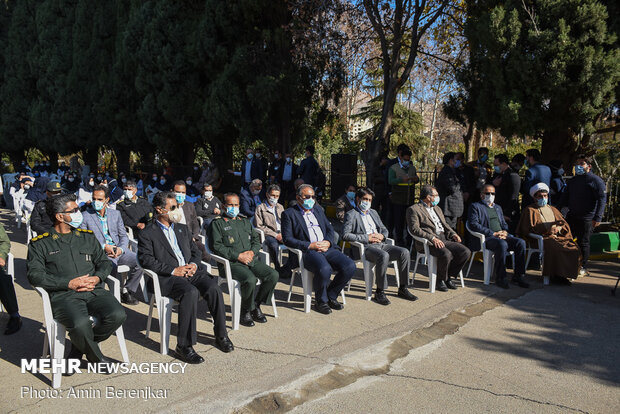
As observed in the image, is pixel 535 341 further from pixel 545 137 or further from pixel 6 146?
pixel 6 146

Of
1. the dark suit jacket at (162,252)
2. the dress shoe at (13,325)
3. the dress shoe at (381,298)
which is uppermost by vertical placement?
the dark suit jacket at (162,252)

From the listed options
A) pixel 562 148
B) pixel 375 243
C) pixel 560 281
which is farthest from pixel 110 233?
pixel 562 148

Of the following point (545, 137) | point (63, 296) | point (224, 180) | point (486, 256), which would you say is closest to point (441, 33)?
point (545, 137)

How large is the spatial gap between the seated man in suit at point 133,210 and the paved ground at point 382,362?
2.01 meters

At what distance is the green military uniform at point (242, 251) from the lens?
5518mm

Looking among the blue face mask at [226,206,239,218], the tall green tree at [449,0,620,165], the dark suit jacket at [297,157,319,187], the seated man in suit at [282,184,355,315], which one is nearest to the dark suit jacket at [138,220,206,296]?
the blue face mask at [226,206,239,218]

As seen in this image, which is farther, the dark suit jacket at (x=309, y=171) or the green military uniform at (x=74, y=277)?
the dark suit jacket at (x=309, y=171)

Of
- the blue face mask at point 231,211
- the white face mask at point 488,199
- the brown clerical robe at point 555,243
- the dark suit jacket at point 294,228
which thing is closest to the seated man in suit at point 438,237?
the white face mask at point 488,199

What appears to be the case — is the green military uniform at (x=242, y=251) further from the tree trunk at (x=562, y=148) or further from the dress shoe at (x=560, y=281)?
the tree trunk at (x=562, y=148)

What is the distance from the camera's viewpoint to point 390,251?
6.84 meters

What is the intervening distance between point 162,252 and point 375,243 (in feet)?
10.2

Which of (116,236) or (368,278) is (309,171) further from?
(116,236)

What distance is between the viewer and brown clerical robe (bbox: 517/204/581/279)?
24.2 ft

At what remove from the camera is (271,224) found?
8086mm
